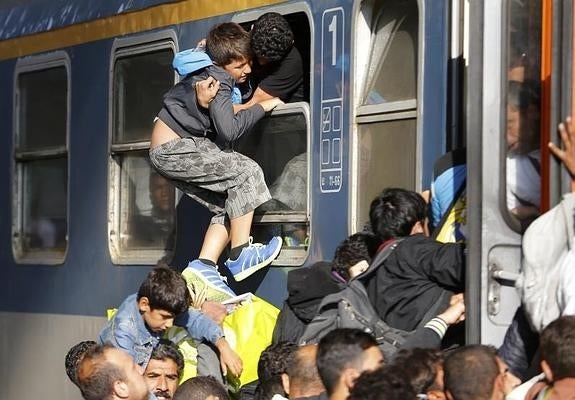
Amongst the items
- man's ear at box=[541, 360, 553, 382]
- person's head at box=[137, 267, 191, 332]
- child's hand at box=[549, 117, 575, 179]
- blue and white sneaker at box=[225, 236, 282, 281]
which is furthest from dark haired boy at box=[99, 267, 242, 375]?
man's ear at box=[541, 360, 553, 382]

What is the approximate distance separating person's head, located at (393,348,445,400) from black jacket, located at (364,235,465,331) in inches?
20.8

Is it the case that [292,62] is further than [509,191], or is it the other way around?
[292,62]

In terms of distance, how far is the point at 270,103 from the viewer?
6742 mm

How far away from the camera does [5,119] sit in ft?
29.2

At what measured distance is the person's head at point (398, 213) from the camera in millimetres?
5633

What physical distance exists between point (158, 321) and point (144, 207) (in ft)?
4.28

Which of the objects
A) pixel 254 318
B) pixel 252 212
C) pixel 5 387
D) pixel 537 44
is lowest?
pixel 5 387

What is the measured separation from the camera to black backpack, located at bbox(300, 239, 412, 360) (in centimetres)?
550

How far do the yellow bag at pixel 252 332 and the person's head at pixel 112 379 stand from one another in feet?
4.81

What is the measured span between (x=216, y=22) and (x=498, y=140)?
232cm

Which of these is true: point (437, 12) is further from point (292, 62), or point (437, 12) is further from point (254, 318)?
point (254, 318)

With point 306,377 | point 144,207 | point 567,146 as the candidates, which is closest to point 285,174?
point 144,207

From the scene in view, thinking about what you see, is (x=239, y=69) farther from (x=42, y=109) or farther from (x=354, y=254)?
(x=42, y=109)

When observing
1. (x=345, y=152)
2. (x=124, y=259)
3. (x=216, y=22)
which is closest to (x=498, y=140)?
(x=345, y=152)
